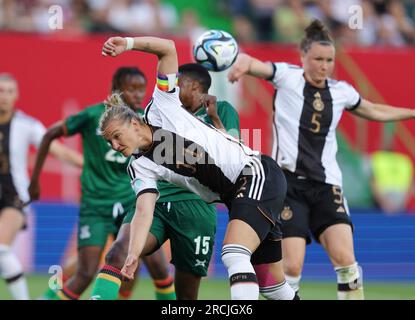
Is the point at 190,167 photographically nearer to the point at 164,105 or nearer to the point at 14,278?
the point at 164,105

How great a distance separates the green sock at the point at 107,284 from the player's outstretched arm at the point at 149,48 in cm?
152

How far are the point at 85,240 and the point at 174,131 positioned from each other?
8.50ft

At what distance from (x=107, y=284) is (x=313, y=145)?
245 cm

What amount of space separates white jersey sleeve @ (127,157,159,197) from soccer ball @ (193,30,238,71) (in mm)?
1380

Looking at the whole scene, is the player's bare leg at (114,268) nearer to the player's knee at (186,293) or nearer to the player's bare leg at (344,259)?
the player's knee at (186,293)

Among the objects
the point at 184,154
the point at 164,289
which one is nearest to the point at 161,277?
→ the point at 164,289

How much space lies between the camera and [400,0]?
1806cm

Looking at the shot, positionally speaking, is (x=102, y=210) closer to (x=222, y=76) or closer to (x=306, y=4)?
(x=222, y=76)

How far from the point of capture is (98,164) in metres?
9.01

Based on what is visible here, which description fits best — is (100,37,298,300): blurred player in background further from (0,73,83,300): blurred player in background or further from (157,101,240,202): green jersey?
(0,73,83,300): blurred player in background

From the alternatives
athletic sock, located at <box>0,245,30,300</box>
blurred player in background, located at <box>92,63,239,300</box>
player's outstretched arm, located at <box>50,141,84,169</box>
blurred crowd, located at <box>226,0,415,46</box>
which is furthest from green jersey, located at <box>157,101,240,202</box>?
blurred crowd, located at <box>226,0,415,46</box>

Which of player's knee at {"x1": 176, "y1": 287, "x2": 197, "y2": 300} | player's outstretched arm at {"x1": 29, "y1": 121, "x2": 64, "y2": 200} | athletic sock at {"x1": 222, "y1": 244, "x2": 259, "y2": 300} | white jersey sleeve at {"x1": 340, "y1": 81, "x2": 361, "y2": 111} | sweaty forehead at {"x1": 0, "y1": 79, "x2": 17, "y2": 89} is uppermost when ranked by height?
sweaty forehead at {"x1": 0, "y1": 79, "x2": 17, "y2": 89}

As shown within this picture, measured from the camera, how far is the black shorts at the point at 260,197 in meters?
6.41

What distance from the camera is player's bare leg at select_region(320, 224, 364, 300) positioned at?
25.9 feet
